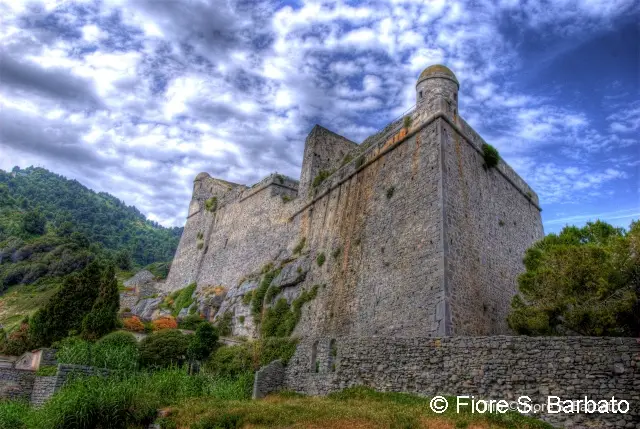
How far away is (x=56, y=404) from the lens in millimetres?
13172

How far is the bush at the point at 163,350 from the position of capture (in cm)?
1912

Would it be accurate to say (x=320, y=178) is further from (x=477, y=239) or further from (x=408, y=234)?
(x=477, y=239)

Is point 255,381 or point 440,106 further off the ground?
point 440,106

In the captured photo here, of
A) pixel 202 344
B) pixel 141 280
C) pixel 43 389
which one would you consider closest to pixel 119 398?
Answer: pixel 43 389

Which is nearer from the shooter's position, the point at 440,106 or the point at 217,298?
the point at 440,106

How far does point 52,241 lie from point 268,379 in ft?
196

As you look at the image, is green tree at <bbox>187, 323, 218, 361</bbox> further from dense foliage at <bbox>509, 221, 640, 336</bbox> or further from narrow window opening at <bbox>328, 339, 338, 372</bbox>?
dense foliage at <bbox>509, 221, 640, 336</bbox>

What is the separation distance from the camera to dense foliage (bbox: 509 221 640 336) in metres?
12.8

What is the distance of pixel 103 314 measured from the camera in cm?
2311

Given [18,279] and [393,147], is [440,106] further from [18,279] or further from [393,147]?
[18,279]

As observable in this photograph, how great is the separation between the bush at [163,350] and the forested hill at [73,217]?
205 ft

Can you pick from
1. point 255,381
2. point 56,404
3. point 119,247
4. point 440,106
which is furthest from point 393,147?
point 119,247

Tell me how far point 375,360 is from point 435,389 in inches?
84.9

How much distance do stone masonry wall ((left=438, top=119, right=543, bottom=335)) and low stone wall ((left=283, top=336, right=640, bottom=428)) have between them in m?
3.01
